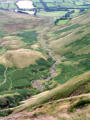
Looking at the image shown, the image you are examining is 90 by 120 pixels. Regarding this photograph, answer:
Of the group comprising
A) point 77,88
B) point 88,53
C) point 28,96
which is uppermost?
point 77,88

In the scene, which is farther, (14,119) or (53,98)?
(53,98)

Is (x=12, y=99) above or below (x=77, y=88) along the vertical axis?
below

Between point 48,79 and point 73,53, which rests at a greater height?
point 73,53

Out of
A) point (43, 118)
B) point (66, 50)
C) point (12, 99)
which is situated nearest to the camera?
point (43, 118)

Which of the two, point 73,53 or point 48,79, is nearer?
point 48,79

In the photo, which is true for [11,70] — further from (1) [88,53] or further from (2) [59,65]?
(1) [88,53]

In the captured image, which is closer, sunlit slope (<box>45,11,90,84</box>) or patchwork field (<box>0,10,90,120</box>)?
patchwork field (<box>0,10,90,120</box>)

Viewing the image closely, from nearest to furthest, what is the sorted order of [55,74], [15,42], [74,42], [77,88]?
[77,88], [55,74], [74,42], [15,42]

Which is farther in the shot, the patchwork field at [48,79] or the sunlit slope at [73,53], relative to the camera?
the sunlit slope at [73,53]

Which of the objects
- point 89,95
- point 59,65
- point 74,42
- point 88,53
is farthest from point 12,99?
point 74,42

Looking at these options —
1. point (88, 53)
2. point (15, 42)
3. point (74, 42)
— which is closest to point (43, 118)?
point (88, 53)
